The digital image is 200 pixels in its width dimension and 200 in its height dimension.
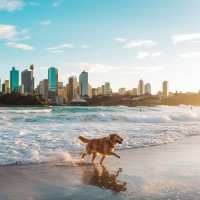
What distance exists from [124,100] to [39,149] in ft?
480

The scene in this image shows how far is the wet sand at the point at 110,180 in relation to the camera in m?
6.86

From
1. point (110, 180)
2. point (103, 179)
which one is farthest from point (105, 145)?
point (110, 180)

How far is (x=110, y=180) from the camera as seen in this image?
27.1 feet

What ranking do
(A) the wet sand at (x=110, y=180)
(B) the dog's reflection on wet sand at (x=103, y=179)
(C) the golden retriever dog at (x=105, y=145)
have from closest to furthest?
(A) the wet sand at (x=110, y=180), (B) the dog's reflection on wet sand at (x=103, y=179), (C) the golden retriever dog at (x=105, y=145)

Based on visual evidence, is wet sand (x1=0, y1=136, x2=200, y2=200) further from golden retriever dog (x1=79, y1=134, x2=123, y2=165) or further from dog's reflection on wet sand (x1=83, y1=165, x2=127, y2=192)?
golden retriever dog (x1=79, y1=134, x2=123, y2=165)

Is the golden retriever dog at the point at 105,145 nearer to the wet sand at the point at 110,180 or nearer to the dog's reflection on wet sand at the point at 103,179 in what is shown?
the wet sand at the point at 110,180

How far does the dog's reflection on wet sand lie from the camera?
7.61 metres

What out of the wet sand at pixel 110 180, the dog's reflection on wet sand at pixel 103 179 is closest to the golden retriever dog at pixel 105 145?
the wet sand at pixel 110 180

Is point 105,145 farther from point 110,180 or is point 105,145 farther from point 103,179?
point 110,180

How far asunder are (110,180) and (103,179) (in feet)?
0.64

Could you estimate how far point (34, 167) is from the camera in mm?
9664

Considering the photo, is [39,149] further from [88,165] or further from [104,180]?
[104,180]

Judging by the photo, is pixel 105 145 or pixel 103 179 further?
pixel 105 145

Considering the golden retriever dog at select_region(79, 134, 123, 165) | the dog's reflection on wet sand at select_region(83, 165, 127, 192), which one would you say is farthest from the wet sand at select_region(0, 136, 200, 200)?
the golden retriever dog at select_region(79, 134, 123, 165)
